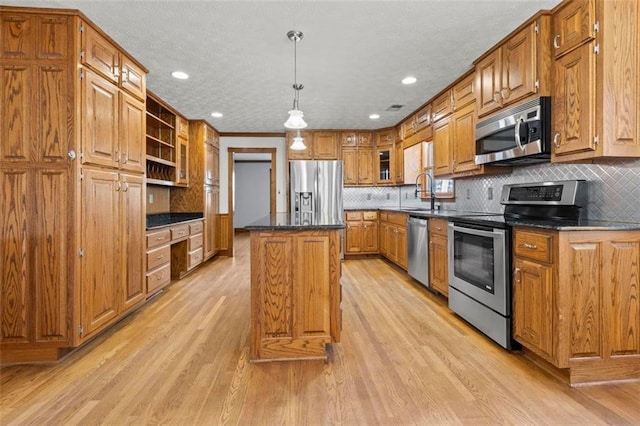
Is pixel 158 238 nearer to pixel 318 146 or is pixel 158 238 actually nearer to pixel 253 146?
pixel 253 146

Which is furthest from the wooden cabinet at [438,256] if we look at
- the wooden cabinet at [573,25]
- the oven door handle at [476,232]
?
the wooden cabinet at [573,25]

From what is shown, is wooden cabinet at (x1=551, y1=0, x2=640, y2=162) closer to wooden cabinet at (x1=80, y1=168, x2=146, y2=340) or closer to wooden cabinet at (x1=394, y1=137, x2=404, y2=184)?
wooden cabinet at (x1=80, y1=168, x2=146, y2=340)

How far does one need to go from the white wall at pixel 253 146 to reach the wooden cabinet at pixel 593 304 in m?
4.93

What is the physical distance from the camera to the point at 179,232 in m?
4.22

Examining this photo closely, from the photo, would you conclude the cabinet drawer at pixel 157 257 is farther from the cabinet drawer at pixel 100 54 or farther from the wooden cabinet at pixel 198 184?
the cabinet drawer at pixel 100 54

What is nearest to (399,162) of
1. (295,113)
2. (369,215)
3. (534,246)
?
(369,215)

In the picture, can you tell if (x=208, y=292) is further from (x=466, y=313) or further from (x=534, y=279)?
(x=534, y=279)

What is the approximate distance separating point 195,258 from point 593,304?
4.52m

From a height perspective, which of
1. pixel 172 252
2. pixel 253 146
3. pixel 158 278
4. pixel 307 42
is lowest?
pixel 158 278

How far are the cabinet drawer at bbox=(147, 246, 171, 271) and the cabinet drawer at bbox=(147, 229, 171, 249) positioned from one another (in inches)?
2.5

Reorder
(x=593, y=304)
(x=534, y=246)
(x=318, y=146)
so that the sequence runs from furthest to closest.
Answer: (x=318, y=146) < (x=534, y=246) < (x=593, y=304)

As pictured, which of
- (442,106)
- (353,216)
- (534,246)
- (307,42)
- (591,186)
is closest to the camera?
(534,246)

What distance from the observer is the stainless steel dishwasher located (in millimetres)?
3738

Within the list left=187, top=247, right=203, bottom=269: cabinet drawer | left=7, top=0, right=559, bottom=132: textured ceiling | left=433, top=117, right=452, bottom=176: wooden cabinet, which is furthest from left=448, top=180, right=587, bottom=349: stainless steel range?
left=187, top=247, right=203, bottom=269: cabinet drawer
